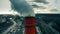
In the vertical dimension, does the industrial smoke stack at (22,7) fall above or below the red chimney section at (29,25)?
above

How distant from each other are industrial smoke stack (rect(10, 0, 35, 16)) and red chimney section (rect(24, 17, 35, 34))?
6 centimetres

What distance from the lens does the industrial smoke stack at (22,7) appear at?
243cm

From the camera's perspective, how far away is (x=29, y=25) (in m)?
2.44

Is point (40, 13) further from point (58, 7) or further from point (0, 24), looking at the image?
point (0, 24)

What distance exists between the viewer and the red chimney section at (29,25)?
2436mm

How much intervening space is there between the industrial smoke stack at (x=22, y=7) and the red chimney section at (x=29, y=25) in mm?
63

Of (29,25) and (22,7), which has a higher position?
(22,7)

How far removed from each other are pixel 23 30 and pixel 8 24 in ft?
0.68

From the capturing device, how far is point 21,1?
244 cm

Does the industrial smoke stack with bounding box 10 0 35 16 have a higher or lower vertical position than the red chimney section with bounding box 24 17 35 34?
higher

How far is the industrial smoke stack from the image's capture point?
7.97 ft

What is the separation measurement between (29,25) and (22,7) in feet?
0.79

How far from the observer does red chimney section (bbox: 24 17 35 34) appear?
2436mm

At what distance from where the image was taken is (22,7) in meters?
2.43
